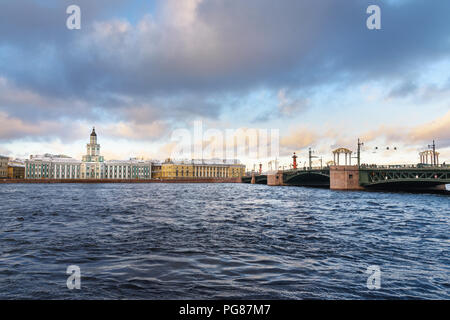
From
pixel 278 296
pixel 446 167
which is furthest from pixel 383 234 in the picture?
pixel 446 167

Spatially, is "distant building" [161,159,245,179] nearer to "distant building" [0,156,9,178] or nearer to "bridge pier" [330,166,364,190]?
"distant building" [0,156,9,178]

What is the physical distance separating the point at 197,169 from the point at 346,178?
281 ft

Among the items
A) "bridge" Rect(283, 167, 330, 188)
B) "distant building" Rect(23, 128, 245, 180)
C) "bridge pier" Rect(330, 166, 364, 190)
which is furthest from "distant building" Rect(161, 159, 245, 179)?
"bridge pier" Rect(330, 166, 364, 190)

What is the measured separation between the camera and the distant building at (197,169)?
12010cm

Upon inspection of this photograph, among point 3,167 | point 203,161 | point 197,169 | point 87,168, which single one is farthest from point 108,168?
point 203,161

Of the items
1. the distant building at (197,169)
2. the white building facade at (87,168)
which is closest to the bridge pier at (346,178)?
the distant building at (197,169)

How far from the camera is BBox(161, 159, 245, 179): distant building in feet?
394

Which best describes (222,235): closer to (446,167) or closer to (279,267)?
(279,267)

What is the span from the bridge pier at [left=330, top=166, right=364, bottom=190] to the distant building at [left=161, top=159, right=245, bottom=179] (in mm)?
80382

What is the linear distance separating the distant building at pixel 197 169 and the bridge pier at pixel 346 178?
80382 mm

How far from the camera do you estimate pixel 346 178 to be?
43.5m

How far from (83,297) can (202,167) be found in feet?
401

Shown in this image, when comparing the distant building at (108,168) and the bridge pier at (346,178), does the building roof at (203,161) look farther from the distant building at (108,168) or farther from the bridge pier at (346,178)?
the bridge pier at (346,178)

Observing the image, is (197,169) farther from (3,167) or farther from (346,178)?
(346,178)
